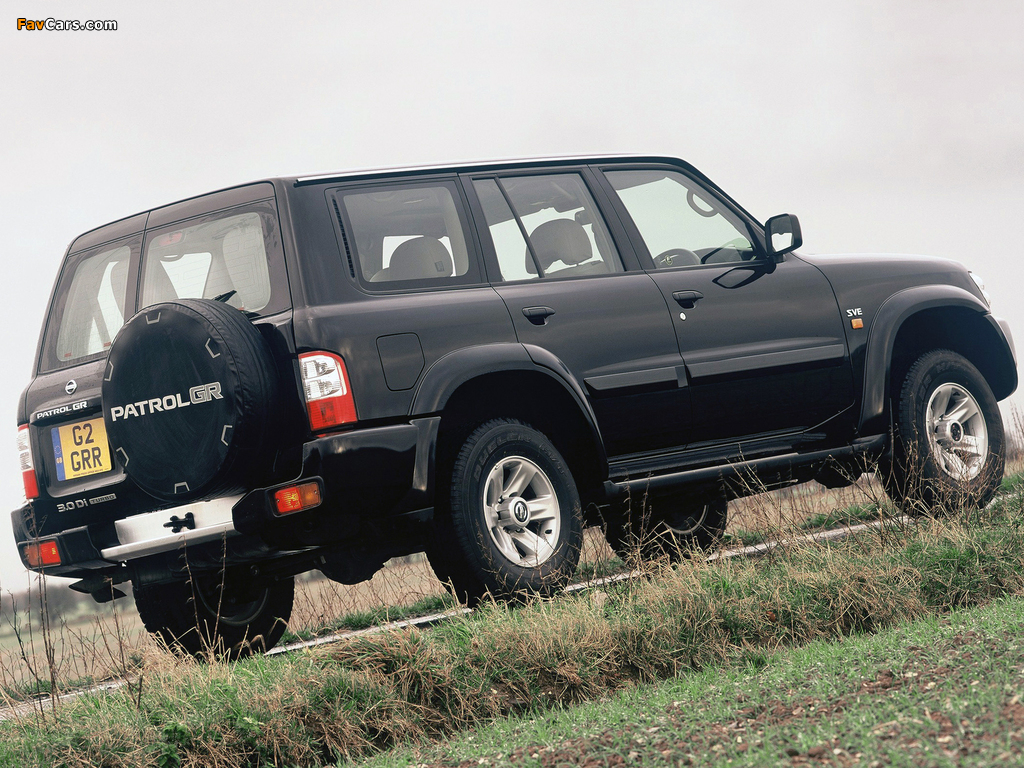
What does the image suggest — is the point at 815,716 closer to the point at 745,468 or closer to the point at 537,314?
the point at 537,314

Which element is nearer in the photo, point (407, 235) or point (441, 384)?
point (441, 384)

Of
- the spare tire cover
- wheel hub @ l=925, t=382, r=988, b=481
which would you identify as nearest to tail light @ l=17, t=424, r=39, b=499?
the spare tire cover

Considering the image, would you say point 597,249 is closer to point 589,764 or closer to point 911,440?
point 911,440

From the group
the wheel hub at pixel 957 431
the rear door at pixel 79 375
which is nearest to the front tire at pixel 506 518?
the rear door at pixel 79 375

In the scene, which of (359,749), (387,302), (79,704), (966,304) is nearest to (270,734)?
(359,749)

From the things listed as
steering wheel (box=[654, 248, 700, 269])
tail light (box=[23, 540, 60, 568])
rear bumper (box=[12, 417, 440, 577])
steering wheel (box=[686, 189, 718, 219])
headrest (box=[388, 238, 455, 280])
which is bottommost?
tail light (box=[23, 540, 60, 568])

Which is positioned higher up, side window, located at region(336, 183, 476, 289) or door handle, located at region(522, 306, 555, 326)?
side window, located at region(336, 183, 476, 289)

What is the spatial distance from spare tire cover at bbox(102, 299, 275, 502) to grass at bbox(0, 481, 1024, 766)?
756mm

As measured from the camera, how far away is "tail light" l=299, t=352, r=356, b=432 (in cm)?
445

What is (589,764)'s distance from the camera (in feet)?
9.11

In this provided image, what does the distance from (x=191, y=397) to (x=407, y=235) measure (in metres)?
1.32

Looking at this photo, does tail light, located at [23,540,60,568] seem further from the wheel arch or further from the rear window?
the wheel arch

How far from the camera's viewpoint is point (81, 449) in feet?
16.9

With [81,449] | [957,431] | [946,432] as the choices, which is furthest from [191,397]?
[957,431]
